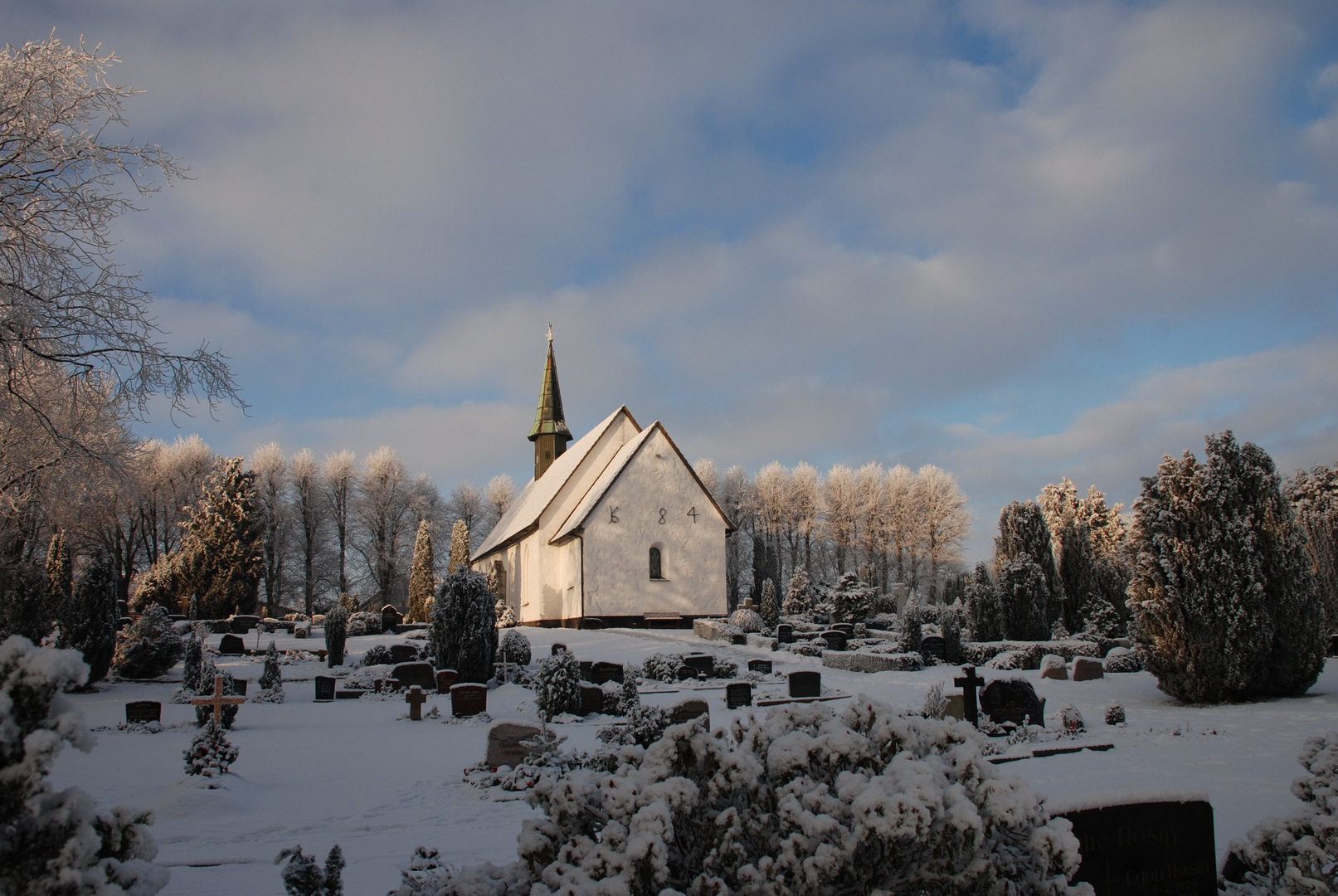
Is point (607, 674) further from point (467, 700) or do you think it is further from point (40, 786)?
point (40, 786)

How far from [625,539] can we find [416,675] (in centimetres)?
1145

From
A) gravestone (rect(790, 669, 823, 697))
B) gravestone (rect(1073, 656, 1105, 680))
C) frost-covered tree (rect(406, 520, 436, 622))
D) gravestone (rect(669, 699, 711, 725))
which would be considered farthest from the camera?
frost-covered tree (rect(406, 520, 436, 622))

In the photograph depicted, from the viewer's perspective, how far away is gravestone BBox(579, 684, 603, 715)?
11883 millimetres

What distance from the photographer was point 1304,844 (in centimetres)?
371

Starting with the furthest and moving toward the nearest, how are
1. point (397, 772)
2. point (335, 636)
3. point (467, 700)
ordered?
point (335, 636) → point (467, 700) → point (397, 772)

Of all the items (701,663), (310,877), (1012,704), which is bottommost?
(701,663)

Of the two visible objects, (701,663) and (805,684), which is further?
(701,663)

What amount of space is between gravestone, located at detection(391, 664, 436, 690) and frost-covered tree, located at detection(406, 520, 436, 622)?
19.9 meters

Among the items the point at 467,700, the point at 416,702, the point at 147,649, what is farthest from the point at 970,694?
the point at 147,649

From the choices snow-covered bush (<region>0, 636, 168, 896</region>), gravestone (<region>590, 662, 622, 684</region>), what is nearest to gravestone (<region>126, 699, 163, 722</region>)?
gravestone (<region>590, 662, 622, 684</region>)

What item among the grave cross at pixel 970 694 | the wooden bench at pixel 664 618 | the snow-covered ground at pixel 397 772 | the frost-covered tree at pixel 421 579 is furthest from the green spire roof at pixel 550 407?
the grave cross at pixel 970 694

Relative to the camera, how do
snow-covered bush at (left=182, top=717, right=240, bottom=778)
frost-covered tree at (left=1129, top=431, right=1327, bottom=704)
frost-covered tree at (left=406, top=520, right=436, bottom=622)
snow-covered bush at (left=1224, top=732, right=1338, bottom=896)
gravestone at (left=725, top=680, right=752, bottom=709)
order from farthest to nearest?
frost-covered tree at (left=406, top=520, right=436, bottom=622), gravestone at (left=725, top=680, right=752, bottom=709), frost-covered tree at (left=1129, top=431, right=1327, bottom=704), snow-covered bush at (left=182, top=717, right=240, bottom=778), snow-covered bush at (left=1224, top=732, right=1338, bottom=896)

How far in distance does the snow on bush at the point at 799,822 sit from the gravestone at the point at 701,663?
1343cm

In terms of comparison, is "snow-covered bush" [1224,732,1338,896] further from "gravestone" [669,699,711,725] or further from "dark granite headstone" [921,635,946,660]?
"dark granite headstone" [921,635,946,660]
